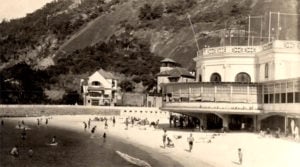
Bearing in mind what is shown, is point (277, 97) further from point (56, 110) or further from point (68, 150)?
point (56, 110)

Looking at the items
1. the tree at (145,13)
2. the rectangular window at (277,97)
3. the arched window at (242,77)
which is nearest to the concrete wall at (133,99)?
the arched window at (242,77)

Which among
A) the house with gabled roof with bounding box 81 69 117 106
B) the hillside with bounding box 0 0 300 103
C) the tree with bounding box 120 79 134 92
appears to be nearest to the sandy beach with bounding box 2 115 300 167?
the house with gabled roof with bounding box 81 69 117 106

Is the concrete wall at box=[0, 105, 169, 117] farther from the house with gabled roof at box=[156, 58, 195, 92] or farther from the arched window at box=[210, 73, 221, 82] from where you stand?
the arched window at box=[210, 73, 221, 82]

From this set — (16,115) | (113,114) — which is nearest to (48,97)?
(16,115)

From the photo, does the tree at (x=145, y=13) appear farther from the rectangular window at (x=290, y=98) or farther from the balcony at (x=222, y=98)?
the rectangular window at (x=290, y=98)

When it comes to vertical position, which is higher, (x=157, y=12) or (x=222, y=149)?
(x=157, y=12)

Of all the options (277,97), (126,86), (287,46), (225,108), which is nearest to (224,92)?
(225,108)

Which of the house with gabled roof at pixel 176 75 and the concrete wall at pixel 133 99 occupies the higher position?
the house with gabled roof at pixel 176 75
